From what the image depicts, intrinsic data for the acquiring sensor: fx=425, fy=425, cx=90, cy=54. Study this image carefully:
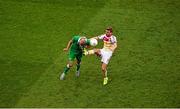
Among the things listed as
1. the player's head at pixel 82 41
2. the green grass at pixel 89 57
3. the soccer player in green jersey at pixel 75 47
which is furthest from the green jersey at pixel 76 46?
the green grass at pixel 89 57

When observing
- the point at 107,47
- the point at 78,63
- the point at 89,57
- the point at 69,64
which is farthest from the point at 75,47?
the point at 89,57

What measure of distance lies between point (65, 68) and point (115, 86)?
2.06m

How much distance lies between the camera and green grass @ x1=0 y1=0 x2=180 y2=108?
48.6ft

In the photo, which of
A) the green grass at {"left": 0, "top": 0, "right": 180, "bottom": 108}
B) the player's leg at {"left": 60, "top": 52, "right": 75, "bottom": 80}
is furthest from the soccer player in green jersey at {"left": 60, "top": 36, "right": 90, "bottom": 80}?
the green grass at {"left": 0, "top": 0, "right": 180, "bottom": 108}

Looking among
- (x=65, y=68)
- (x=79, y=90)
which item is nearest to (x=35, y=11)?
(x=65, y=68)

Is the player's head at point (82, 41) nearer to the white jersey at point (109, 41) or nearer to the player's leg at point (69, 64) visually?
the player's leg at point (69, 64)

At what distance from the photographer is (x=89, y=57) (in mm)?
17531

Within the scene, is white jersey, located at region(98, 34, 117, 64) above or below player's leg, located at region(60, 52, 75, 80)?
above

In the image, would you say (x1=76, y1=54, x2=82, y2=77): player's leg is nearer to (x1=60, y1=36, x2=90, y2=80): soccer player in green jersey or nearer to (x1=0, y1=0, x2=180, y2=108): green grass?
(x1=60, y1=36, x2=90, y2=80): soccer player in green jersey

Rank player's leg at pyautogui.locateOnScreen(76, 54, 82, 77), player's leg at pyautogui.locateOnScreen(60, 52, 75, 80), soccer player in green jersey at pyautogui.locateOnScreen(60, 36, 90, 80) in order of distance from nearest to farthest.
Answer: soccer player in green jersey at pyautogui.locateOnScreen(60, 36, 90, 80), player's leg at pyautogui.locateOnScreen(60, 52, 75, 80), player's leg at pyautogui.locateOnScreen(76, 54, 82, 77)

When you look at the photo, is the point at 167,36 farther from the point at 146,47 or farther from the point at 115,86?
the point at 115,86

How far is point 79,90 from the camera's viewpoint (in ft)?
49.9

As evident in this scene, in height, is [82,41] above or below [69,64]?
above

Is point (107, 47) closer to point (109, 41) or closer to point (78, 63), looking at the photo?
point (109, 41)
